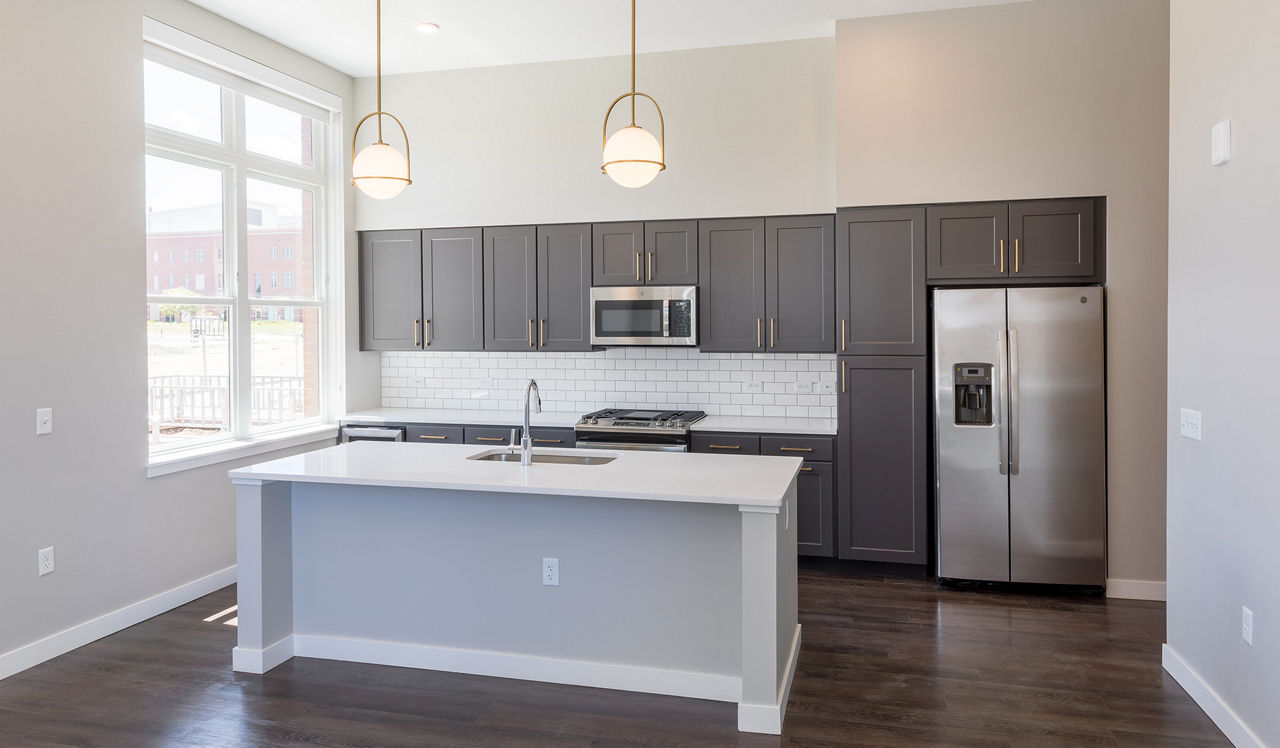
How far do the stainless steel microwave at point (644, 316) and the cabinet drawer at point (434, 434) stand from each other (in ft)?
3.61

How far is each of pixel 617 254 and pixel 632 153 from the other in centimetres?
240

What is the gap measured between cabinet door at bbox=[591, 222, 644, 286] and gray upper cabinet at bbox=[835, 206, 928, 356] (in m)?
1.31

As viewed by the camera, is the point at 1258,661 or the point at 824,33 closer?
the point at 1258,661

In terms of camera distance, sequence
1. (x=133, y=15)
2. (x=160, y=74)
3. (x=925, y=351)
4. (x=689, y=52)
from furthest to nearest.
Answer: (x=689, y=52)
(x=925, y=351)
(x=160, y=74)
(x=133, y=15)

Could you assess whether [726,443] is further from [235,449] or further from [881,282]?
[235,449]

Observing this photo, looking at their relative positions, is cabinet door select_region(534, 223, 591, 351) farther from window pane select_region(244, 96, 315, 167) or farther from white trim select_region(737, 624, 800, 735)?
white trim select_region(737, 624, 800, 735)

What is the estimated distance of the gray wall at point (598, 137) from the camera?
17.0ft

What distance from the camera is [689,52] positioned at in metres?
5.38

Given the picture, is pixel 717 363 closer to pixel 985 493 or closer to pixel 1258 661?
pixel 985 493

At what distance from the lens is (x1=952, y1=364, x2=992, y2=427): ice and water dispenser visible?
459cm

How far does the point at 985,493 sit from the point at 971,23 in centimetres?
265

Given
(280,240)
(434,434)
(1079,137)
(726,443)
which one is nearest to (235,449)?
(434,434)

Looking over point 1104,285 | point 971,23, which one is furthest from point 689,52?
point 1104,285

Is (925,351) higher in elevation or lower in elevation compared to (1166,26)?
lower
